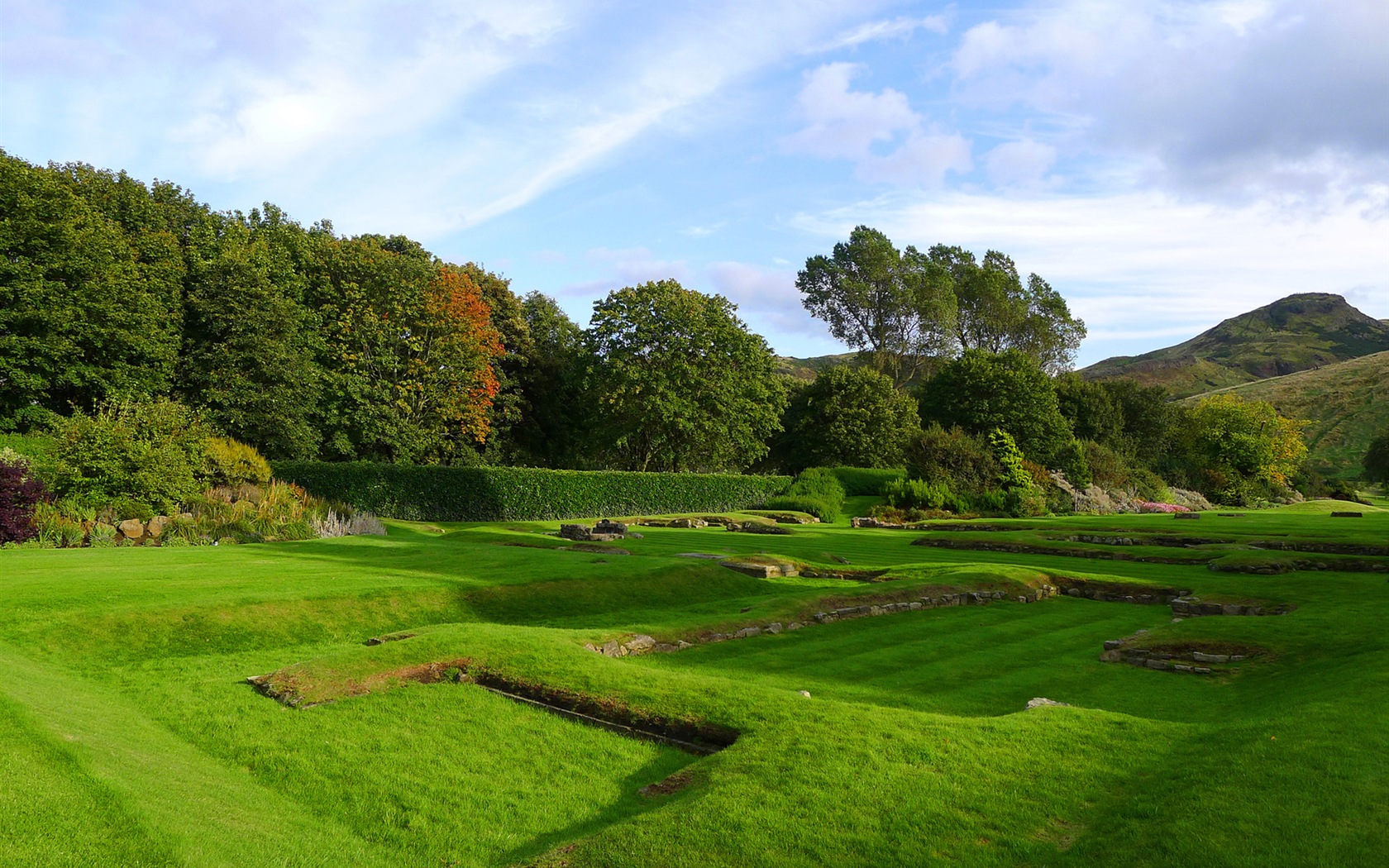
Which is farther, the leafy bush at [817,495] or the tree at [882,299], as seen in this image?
the tree at [882,299]

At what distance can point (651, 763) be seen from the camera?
729 centimetres

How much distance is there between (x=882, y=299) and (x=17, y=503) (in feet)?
215

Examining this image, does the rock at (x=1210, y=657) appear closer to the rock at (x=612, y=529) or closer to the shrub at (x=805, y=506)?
the rock at (x=612, y=529)

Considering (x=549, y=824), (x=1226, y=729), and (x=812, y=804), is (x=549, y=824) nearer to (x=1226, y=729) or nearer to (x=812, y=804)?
(x=812, y=804)

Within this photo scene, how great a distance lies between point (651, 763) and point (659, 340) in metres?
43.8

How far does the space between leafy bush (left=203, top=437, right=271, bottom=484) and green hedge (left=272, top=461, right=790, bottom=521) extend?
2.97 metres

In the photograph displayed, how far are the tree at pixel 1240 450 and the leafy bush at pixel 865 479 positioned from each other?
29286 mm

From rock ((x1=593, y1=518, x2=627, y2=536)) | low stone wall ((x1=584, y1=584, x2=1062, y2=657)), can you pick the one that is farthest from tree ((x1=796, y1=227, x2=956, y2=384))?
low stone wall ((x1=584, y1=584, x2=1062, y2=657))

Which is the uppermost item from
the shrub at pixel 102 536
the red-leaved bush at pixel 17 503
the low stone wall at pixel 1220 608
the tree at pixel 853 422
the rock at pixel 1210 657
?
the tree at pixel 853 422

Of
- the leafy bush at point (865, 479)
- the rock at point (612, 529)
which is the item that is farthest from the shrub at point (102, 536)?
the leafy bush at point (865, 479)

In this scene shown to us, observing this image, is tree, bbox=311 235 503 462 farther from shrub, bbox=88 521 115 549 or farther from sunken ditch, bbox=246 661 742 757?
sunken ditch, bbox=246 661 742 757

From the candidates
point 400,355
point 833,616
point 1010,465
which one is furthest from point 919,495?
point 833,616

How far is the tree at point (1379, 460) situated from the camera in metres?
68.8

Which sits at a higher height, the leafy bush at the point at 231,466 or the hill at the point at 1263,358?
the hill at the point at 1263,358
